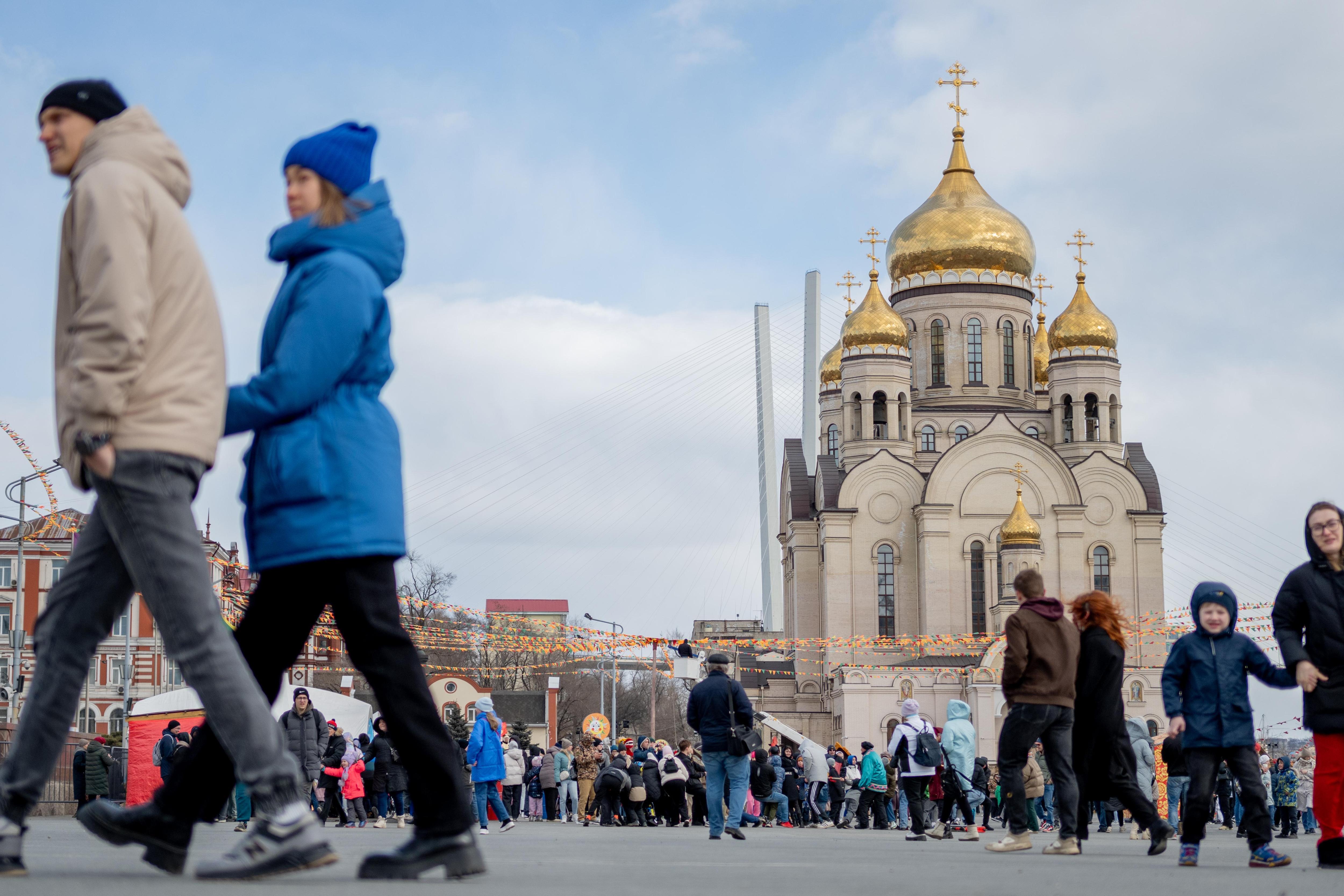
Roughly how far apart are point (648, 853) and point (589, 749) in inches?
794

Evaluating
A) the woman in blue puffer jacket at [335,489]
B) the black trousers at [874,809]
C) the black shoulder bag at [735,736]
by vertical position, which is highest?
the woman in blue puffer jacket at [335,489]

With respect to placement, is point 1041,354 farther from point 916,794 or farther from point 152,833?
point 152,833

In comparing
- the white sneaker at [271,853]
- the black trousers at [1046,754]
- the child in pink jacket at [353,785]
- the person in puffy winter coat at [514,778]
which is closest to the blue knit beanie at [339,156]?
the white sneaker at [271,853]

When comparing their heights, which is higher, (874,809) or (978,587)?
(978,587)

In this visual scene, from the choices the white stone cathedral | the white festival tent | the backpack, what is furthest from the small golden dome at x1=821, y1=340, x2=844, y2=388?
the backpack

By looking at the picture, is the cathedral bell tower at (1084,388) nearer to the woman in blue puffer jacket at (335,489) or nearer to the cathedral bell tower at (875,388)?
the cathedral bell tower at (875,388)

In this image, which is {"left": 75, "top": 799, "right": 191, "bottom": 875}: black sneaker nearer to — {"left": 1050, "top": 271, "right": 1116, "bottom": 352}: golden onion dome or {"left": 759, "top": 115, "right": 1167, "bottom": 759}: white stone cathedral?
{"left": 759, "top": 115, "right": 1167, "bottom": 759}: white stone cathedral

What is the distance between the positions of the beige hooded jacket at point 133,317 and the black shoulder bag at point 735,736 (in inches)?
367

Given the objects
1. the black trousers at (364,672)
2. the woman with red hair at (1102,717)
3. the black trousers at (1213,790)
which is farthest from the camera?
the woman with red hair at (1102,717)

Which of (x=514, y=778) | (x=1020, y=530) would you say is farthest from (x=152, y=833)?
(x=1020, y=530)

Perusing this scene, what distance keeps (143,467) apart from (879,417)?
199ft

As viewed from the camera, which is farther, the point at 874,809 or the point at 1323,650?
the point at 874,809

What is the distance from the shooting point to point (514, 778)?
24938mm

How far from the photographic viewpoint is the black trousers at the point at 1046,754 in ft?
32.9
